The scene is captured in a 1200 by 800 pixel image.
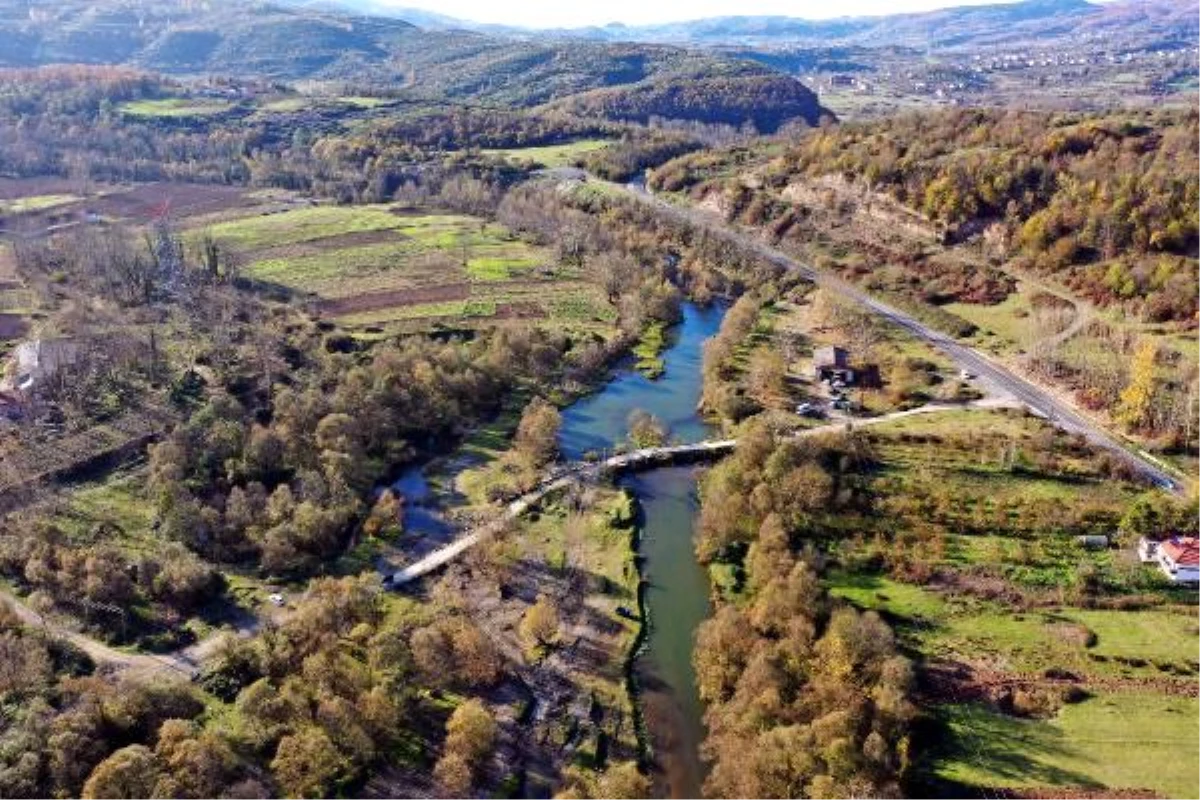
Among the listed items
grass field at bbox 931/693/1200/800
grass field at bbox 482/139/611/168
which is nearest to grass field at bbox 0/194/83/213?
grass field at bbox 482/139/611/168

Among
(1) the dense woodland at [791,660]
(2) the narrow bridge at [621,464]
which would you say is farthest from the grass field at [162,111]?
(1) the dense woodland at [791,660]

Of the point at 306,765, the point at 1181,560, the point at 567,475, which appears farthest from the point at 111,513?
the point at 1181,560

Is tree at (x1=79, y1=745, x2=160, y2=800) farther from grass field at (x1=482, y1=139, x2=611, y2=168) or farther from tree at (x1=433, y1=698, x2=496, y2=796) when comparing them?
grass field at (x1=482, y1=139, x2=611, y2=168)

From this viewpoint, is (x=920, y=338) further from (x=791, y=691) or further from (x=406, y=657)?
(x=406, y=657)

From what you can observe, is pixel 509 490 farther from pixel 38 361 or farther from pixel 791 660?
pixel 38 361

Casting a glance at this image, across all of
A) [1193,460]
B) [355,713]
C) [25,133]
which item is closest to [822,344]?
[1193,460]
